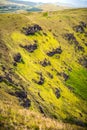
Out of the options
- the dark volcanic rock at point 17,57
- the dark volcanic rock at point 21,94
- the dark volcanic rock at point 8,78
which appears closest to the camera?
the dark volcanic rock at point 21,94

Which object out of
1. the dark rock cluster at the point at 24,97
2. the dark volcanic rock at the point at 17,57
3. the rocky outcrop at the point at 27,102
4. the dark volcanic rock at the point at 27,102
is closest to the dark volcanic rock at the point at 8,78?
the dark rock cluster at the point at 24,97

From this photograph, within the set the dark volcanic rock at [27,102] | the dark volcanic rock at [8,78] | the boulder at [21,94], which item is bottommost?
the dark volcanic rock at [27,102]

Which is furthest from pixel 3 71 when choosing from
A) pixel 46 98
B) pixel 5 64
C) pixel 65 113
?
pixel 65 113

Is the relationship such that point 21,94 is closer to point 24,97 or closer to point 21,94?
point 21,94

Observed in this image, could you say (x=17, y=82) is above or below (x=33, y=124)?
below

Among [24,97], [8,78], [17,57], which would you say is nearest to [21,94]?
[24,97]

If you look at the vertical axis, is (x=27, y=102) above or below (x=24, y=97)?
below

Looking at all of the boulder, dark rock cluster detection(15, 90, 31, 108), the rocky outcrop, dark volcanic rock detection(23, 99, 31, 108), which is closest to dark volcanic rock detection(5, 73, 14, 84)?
the boulder

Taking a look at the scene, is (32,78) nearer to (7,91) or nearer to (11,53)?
(11,53)

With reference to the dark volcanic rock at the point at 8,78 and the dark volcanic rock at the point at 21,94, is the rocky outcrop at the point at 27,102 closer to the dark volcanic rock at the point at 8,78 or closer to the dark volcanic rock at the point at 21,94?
the dark volcanic rock at the point at 21,94

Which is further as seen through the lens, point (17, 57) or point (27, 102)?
point (17, 57)

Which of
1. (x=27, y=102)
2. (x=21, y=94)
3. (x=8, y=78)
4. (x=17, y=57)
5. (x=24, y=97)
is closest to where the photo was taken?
(x=21, y=94)
